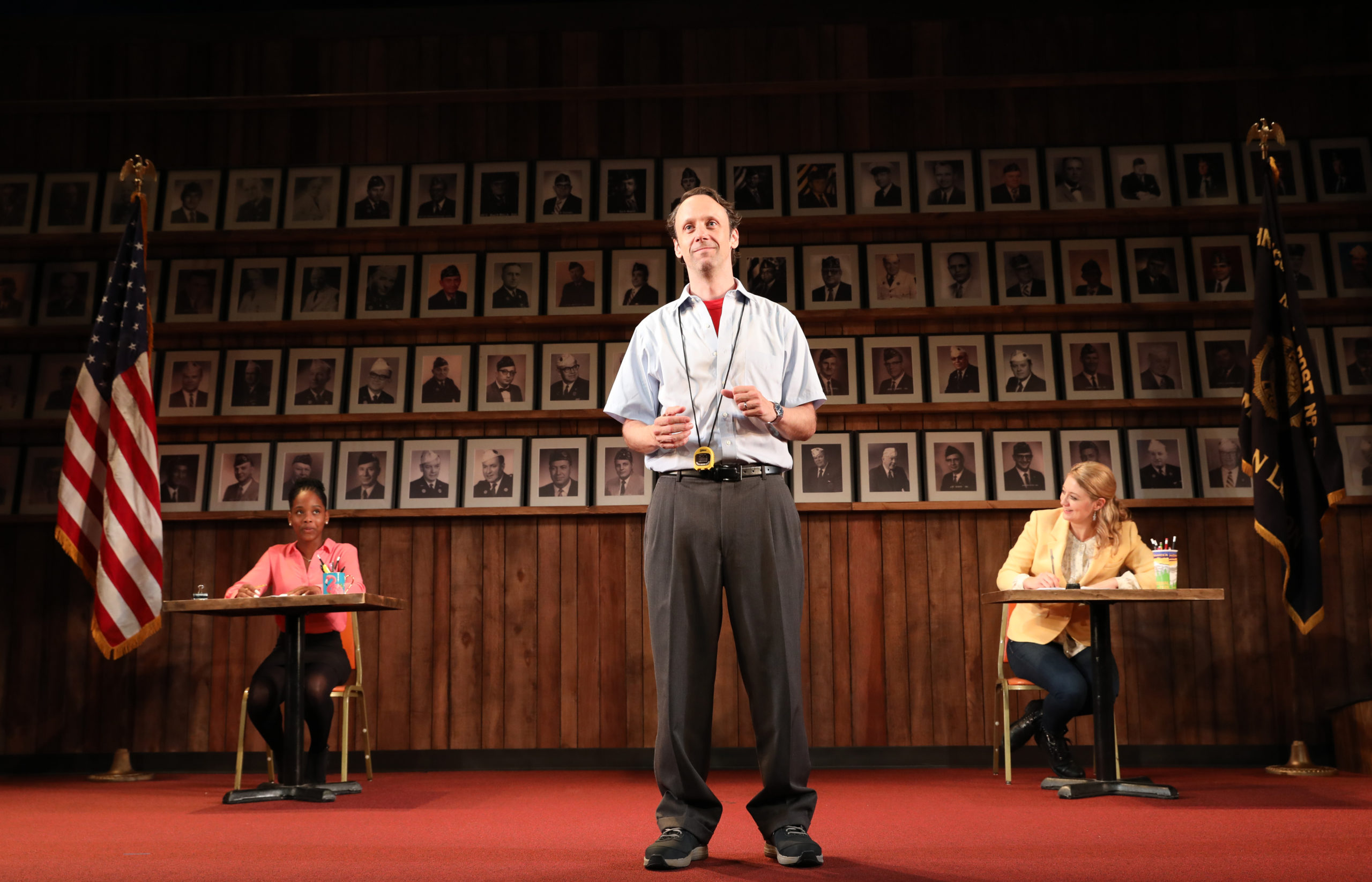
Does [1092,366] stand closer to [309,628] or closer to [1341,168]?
[1341,168]

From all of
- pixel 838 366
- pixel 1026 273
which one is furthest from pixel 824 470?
pixel 1026 273

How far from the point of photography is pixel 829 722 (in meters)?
5.40


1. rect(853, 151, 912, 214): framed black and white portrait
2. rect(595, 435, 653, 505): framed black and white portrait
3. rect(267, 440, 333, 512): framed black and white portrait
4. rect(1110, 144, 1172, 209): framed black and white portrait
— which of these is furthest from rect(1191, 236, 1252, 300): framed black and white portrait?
rect(267, 440, 333, 512): framed black and white portrait

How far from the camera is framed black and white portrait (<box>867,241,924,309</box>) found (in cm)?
571

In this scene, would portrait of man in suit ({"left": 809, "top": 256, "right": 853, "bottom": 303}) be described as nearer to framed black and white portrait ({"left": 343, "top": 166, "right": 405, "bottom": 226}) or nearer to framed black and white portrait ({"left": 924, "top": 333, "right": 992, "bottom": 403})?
framed black and white portrait ({"left": 924, "top": 333, "right": 992, "bottom": 403})

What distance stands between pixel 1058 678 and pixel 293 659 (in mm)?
2871

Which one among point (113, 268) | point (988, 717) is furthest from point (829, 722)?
point (113, 268)

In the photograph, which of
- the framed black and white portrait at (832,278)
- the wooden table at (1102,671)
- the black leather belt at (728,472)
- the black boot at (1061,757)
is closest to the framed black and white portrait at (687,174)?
the framed black and white portrait at (832,278)

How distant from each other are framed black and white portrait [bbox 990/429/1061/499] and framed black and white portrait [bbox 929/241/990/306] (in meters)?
0.69

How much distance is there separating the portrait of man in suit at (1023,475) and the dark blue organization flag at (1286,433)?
0.92 m

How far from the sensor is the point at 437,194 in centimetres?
594

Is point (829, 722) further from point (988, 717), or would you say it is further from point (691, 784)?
point (691, 784)

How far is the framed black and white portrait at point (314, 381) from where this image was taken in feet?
18.9

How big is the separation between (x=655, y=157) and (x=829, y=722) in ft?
9.88
